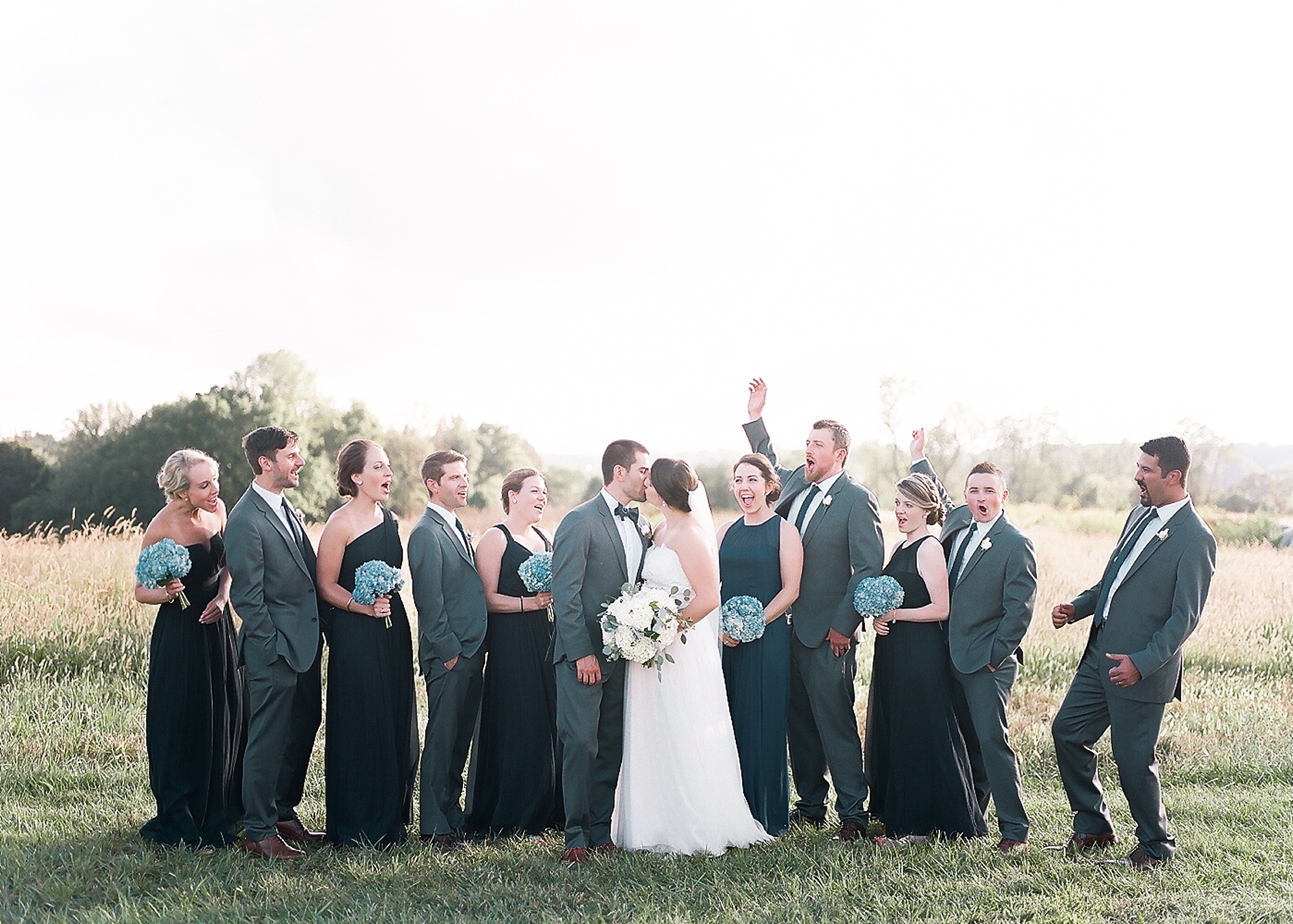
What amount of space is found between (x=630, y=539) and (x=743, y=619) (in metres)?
0.89

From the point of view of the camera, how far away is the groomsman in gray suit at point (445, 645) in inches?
261

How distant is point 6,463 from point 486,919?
1800 inches

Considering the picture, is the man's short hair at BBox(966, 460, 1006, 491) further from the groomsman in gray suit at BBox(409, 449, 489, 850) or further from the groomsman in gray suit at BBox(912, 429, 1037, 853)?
the groomsman in gray suit at BBox(409, 449, 489, 850)

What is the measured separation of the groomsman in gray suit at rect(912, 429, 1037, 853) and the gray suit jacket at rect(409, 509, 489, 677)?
3.05 meters

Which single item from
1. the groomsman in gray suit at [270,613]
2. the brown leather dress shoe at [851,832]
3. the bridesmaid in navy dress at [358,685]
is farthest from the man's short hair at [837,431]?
the groomsman in gray suit at [270,613]

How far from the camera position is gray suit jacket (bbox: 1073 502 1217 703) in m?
5.95

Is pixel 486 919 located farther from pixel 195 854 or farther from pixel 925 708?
pixel 925 708

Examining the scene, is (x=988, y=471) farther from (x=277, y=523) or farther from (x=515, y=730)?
(x=277, y=523)

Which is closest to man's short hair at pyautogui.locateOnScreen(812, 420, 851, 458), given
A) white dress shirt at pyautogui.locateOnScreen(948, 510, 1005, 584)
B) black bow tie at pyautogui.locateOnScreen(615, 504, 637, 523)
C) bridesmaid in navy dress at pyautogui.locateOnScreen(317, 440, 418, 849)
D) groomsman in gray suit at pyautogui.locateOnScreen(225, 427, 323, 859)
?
white dress shirt at pyautogui.locateOnScreen(948, 510, 1005, 584)

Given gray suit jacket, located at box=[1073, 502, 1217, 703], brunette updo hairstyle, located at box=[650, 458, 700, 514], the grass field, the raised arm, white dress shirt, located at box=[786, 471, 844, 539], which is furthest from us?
the raised arm

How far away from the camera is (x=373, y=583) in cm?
636

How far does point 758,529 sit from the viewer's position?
7.05 metres

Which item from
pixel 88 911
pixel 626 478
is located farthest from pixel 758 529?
pixel 88 911

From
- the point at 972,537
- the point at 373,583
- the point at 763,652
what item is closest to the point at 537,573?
the point at 373,583
